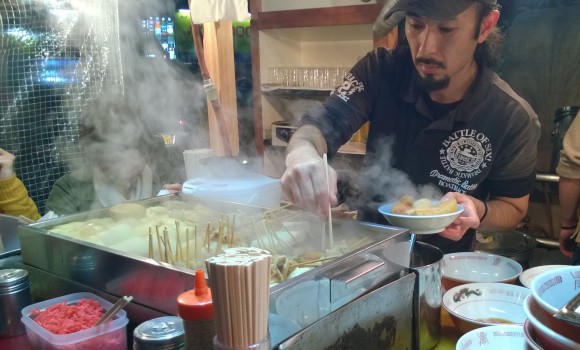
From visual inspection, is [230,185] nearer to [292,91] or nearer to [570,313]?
[570,313]

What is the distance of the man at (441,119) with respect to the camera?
2180 mm

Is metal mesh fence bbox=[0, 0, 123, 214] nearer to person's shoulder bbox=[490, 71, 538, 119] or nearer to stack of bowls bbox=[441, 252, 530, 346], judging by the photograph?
person's shoulder bbox=[490, 71, 538, 119]

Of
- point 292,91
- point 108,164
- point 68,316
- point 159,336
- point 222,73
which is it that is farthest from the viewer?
point 292,91

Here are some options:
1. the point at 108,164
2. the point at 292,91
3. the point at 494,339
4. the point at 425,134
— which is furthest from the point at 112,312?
the point at 292,91

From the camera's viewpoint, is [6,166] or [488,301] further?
[6,166]

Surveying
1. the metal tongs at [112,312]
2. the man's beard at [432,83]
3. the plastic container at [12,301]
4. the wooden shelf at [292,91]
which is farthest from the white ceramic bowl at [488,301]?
the wooden shelf at [292,91]

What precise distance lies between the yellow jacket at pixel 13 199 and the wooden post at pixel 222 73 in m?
1.43

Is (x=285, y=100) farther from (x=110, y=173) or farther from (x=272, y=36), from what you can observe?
(x=110, y=173)

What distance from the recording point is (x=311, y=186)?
5.58ft

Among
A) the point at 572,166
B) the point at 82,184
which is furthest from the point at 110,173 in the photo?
the point at 572,166

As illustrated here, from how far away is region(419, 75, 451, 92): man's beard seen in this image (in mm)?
2264

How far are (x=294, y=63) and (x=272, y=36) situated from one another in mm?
359

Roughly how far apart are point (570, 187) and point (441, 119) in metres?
1.63

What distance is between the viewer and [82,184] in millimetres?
3217
